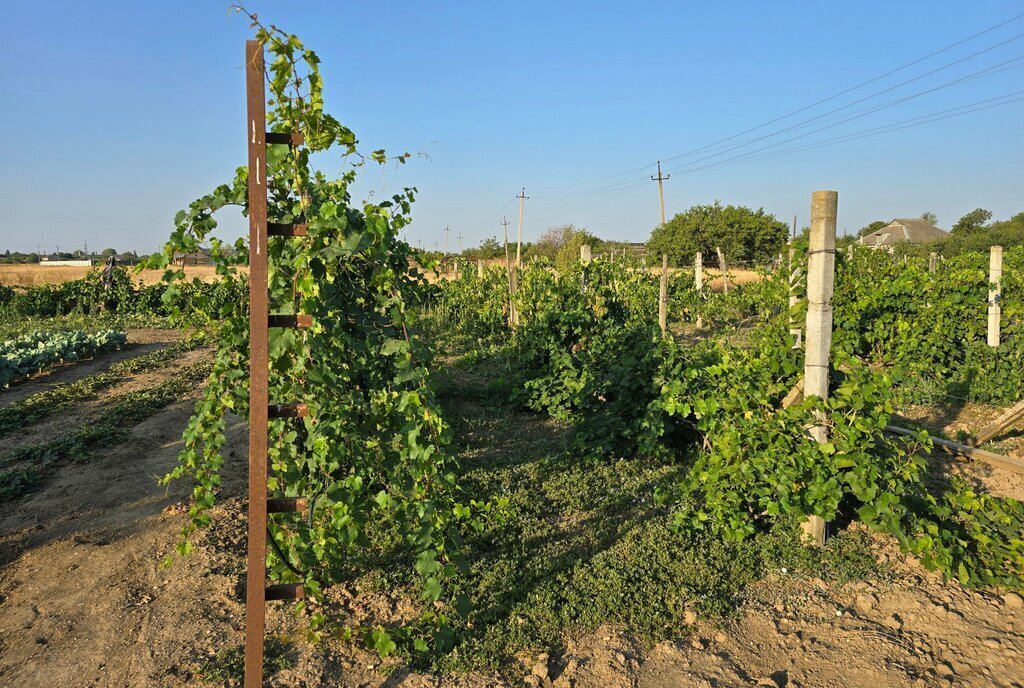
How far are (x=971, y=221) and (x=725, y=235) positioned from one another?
1141 inches

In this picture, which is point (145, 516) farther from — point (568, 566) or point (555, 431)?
point (555, 431)

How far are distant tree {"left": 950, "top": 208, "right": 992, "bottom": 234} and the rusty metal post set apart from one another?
62501 mm

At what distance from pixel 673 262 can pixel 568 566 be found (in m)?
37.3

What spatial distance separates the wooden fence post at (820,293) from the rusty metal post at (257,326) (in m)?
3.20

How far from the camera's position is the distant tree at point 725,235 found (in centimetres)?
3912

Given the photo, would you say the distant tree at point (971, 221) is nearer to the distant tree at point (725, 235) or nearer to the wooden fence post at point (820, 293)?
the distant tree at point (725, 235)

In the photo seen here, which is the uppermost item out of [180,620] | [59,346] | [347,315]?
[347,315]

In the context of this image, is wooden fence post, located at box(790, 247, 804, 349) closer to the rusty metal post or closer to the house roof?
the rusty metal post

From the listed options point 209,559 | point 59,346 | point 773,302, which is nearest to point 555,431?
point 773,302

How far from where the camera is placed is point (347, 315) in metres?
3.01

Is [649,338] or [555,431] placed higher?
[649,338]

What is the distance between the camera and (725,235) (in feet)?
129

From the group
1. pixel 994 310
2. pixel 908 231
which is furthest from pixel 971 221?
pixel 994 310

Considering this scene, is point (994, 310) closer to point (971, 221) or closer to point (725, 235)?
point (725, 235)
